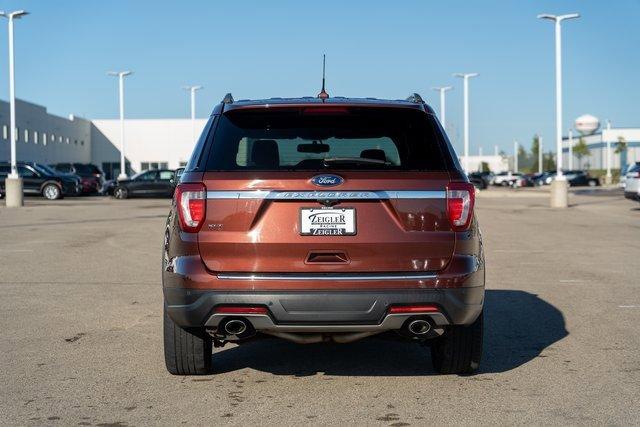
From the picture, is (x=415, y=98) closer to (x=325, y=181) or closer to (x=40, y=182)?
(x=325, y=181)

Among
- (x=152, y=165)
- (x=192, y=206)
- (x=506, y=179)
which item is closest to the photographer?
(x=192, y=206)

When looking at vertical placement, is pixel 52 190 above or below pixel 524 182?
above

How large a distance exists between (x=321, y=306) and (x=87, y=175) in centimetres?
4622

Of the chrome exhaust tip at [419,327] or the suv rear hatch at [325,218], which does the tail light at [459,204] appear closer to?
the suv rear hatch at [325,218]

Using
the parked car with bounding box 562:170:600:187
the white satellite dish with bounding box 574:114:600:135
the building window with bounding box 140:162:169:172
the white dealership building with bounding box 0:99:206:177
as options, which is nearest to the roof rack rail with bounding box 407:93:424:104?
the white dealership building with bounding box 0:99:206:177

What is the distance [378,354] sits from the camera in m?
6.77

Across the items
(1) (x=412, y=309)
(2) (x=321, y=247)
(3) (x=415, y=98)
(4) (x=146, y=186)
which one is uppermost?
(3) (x=415, y=98)

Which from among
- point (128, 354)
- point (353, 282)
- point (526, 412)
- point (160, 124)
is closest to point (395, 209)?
point (353, 282)

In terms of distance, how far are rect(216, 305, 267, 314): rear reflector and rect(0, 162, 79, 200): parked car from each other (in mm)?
37716

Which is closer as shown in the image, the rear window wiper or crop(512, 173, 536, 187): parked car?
the rear window wiper

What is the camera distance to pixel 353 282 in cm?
505

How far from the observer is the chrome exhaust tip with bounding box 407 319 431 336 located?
17.1 feet

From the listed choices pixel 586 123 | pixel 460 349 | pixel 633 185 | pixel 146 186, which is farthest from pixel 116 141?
pixel 460 349

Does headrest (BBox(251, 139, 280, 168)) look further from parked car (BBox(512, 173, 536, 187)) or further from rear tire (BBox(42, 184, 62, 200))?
parked car (BBox(512, 173, 536, 187))
